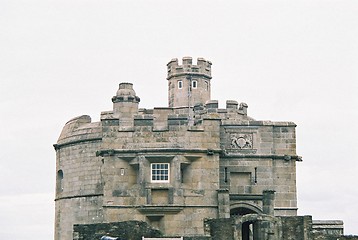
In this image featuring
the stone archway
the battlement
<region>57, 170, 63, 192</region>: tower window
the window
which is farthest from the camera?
the battlement

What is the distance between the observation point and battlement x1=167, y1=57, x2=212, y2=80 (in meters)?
46.7

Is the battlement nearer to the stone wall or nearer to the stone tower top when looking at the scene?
the stone tower top

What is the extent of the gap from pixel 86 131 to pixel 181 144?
7.49 metres

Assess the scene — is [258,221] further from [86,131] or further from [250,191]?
[86,131]

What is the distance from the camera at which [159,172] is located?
115ft

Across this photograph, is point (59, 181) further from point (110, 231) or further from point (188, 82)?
point (110, 231)

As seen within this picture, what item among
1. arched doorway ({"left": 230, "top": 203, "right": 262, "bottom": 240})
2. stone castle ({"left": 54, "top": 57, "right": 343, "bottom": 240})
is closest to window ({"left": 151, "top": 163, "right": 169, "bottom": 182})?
stone castle ({"left": 54, "top": 57, "right": 343, "bottom": 240})

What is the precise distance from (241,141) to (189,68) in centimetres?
1064

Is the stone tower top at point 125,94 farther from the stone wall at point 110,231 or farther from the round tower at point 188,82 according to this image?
the round tower at point 188,82

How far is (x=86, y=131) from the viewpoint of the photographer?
4081cm

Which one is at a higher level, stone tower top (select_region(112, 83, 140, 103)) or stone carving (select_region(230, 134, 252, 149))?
stone tower top (select_region(112, 83, 140, 103))

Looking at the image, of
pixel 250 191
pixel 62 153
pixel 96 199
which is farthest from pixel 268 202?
pixel 62 153

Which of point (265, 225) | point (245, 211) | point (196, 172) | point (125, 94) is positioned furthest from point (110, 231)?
point (125, 94)

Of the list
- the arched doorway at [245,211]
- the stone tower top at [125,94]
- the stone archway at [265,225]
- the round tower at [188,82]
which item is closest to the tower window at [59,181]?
the stone tower top at [125,94]
